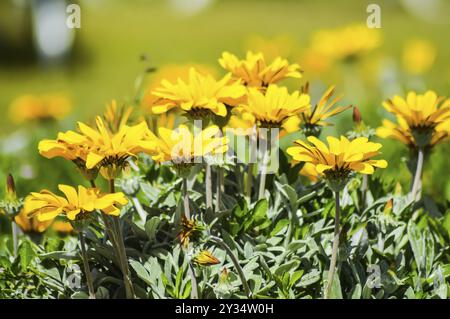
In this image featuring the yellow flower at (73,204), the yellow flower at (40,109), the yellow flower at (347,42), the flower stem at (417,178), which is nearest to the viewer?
the yellow flower at (73,204)

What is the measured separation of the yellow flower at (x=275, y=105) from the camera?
1.05 metres

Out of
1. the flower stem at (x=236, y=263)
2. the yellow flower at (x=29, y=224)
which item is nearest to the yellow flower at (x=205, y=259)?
the flower stem at (x=236, y=263)

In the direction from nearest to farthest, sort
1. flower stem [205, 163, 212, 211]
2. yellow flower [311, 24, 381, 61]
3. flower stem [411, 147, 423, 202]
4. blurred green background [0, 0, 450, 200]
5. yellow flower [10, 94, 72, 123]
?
flower stem [205, 163, 212, 211] < flower stem [411, 147, 423, 202] < yellow flower [10, 94, 72, 123] < yellow flower [311, 24, 381, 61] < blurred green background [0, 0, 450, 200]

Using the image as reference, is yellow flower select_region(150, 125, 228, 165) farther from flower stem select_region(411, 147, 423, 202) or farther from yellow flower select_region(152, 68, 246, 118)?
flower stem select_region(411, 147, 423, 202)

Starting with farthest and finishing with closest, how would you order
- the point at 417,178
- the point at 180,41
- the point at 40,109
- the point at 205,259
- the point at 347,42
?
1. the point at 180,41
2. the point at 347,42
3. the point at 40,109
4. the point at 417,178
5. the point at 205,259

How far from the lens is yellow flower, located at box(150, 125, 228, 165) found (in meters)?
1.02

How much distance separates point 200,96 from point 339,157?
21 centimetres

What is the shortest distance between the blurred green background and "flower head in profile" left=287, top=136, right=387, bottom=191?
5.09 ft

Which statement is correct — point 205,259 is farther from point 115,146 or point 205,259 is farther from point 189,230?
point 115,146

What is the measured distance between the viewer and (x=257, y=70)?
3.79ft

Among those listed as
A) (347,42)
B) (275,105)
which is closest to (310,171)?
(275,105)

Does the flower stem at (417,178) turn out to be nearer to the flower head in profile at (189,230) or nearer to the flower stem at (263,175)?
the flower stem at (263,175)

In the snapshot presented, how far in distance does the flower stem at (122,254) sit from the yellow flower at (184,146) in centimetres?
8

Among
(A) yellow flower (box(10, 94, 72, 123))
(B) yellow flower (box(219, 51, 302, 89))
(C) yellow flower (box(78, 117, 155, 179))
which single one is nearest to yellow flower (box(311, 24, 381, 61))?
(A) yellow flower (box(10, 94, 72, 123))
